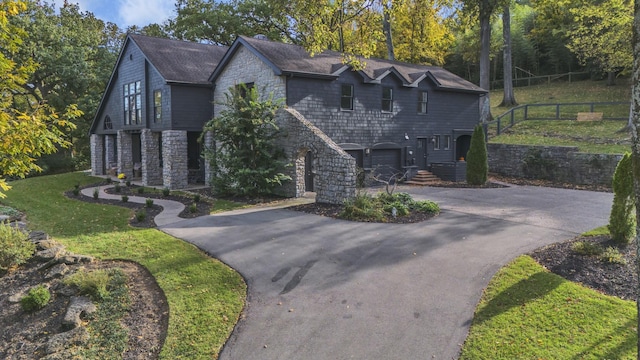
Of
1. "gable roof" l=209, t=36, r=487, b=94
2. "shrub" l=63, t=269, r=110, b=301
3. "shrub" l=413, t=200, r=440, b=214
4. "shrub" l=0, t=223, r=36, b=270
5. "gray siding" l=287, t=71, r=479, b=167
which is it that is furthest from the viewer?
"gray siding" l=287, t=71, r=479, b=167

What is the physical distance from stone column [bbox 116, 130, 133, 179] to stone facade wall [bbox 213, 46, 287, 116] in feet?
24.7

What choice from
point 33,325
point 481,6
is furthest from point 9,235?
point 481,6

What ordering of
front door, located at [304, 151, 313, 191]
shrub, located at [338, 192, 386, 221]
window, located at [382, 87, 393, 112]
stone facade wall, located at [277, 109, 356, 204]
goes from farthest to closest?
window, located at [382, 87, 393, 112] < front door, located at [304, 151, 313, 191] < stone facade wall, located at [277, 109, 356, 204] < shrub, located at [338, 192, 386, 221]

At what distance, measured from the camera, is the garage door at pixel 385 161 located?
69.6ft

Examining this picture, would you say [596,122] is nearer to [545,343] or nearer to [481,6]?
[481,6]

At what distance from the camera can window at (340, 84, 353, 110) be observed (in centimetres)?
1958

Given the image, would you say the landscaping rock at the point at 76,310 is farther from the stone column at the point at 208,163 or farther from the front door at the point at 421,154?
the front door at the point at 421,154

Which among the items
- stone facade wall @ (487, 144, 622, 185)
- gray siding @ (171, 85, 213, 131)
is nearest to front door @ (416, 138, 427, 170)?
stone facade wall @ (487, 144, 622, 185)

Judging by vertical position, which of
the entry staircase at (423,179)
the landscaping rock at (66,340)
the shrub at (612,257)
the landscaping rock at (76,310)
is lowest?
the landscaping rock at (66,340)

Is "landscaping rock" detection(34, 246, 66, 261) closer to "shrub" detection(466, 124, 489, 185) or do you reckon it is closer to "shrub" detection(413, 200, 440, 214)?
"shrub" detection(413, 200, 440, 214)

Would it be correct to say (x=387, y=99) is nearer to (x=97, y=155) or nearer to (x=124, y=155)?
(x=124, y=155)

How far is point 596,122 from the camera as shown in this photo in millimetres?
25688

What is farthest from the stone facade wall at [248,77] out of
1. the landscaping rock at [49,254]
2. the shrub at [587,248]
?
the shrub at [587,248]

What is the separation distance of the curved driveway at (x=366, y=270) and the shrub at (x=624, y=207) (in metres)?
1.21
